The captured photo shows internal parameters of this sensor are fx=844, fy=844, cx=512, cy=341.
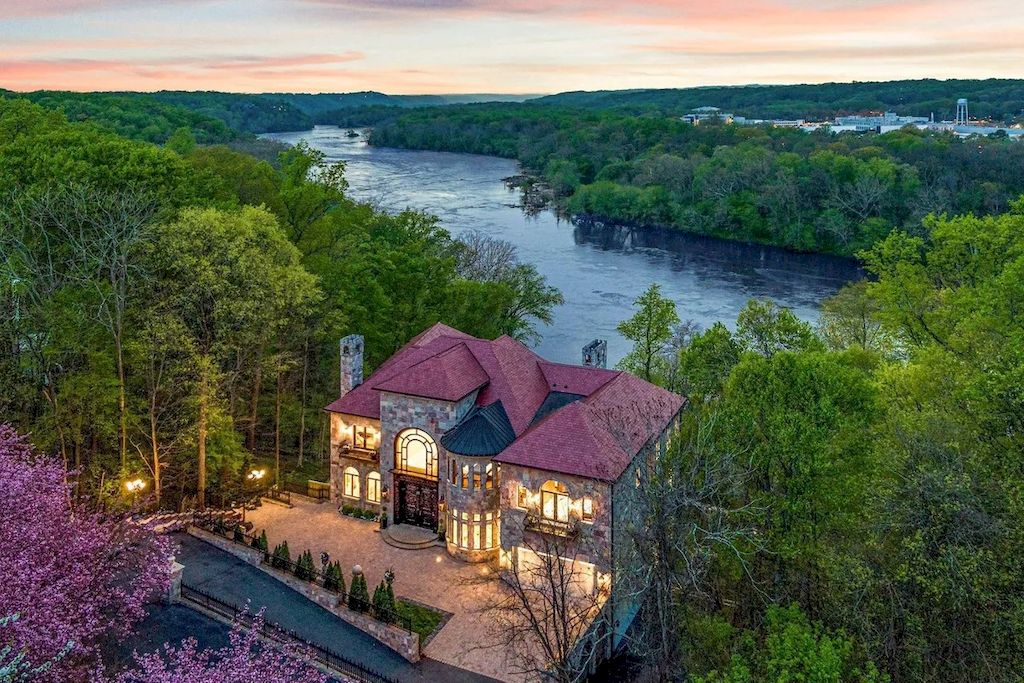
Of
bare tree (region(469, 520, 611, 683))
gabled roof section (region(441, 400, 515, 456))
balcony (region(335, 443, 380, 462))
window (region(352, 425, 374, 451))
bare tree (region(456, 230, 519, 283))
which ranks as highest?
bare tree (region(456, 230, 519, 283))

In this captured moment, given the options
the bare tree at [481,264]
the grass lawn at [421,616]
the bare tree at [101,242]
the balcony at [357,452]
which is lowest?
the grass lawn at [421,616]

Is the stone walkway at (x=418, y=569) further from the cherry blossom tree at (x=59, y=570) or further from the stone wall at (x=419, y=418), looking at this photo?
the cherry blossom tree at (x=59, y=570)

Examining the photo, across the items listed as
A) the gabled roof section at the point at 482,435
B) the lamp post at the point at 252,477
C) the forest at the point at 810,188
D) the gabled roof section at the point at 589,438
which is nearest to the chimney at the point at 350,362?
the lamp post at the point at 252,477

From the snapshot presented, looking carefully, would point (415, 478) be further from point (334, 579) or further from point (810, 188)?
point (810, 188)

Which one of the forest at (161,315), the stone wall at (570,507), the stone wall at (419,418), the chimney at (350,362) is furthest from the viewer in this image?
the chimney at (350,362)

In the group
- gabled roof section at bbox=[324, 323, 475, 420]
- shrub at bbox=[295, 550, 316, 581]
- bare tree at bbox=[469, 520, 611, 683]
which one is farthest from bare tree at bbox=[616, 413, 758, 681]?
gabled roof section at bbox=[324, 323, 475, 420]

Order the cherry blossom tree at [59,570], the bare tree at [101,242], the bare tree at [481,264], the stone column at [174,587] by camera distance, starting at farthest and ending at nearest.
Answer: the bare tree at [481,264] → the bare tree at [101,242] → the stone column at [174,587] → the cherry blossom tree at [59,570]

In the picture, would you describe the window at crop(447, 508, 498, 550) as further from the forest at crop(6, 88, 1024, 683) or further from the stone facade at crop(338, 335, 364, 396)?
the stone facade at crop(338, 335, 364, 396)

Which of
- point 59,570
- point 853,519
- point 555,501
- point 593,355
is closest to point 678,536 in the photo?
point 853,519
